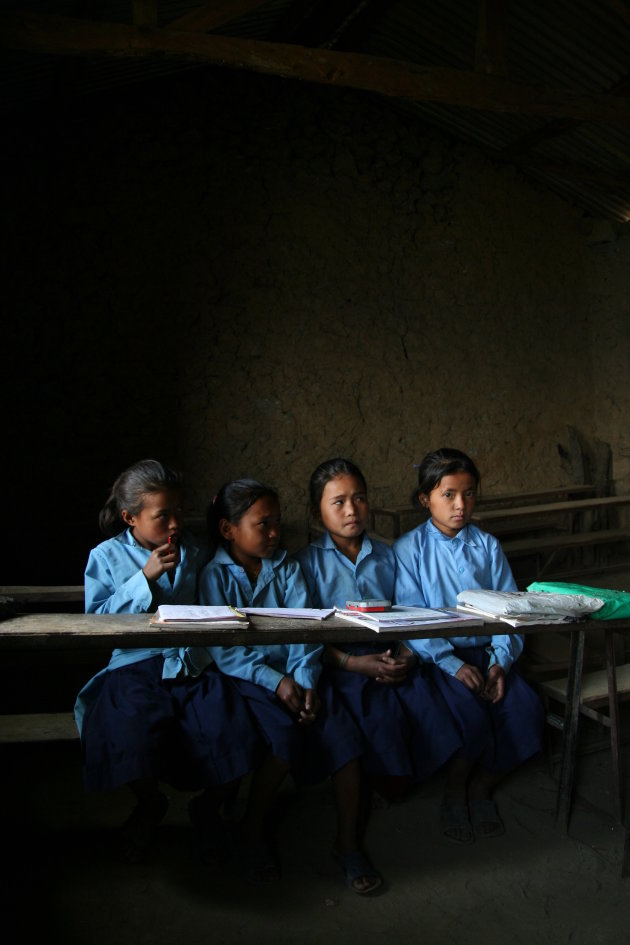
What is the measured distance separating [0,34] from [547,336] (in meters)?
5.36

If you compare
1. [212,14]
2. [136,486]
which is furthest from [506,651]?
[212,14]

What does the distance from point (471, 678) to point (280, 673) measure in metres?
0.68

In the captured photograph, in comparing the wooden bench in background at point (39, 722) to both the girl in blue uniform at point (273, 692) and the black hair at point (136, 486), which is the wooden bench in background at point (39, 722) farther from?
the girl in blue uniform at point (273, 692)

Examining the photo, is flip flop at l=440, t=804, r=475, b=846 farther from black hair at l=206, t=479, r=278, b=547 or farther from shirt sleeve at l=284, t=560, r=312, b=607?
black hair at l=206, t=479, r=278, b=547

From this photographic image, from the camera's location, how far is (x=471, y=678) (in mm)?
2561

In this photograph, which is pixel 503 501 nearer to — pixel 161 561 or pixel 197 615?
pixel 161 561

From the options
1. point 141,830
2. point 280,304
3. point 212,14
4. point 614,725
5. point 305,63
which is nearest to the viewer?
point 141,830

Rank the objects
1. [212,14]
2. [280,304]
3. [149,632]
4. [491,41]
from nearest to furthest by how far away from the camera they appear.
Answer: [149,632] < [212,14] < [491,41] < [280,304]

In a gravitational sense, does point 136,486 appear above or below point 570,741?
above

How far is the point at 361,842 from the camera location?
2.43 metres

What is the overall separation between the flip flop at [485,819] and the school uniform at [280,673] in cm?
56

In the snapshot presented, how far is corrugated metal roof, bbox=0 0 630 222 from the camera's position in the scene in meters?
4.64

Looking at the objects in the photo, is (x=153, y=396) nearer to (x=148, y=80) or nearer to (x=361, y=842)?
(x=148, y=80)

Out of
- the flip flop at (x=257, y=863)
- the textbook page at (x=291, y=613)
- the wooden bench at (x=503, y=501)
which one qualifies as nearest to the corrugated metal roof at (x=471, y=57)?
the wooden bench at (x=503, y=501)
